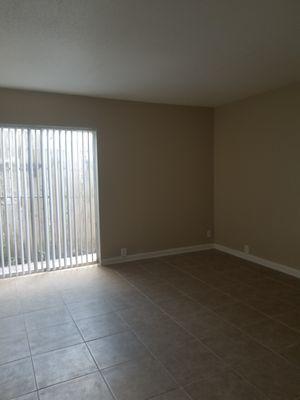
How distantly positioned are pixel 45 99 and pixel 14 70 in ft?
3.06

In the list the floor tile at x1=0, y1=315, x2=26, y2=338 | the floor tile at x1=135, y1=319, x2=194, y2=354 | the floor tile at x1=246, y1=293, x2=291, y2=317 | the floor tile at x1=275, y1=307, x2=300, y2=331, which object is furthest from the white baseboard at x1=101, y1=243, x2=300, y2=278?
the floor tile at x1=135, y1=319, x2=194, y2=354

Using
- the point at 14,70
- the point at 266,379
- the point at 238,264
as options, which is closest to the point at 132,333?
the point at 266,379

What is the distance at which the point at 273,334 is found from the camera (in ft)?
8.71

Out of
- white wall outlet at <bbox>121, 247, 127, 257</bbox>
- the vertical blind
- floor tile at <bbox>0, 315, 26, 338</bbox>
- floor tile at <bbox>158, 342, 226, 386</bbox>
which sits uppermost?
the vertical blind

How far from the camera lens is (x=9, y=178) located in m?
4.11

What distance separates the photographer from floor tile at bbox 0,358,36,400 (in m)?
2.02

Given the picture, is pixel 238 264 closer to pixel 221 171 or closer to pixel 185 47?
pixel 221 171

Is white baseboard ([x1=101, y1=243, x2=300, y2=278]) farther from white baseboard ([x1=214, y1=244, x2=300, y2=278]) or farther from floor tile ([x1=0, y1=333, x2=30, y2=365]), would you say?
floor tile ([x1=0, y1=333, x2=30, y2=365])

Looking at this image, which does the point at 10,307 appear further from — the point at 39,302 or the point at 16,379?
the point at 16,379

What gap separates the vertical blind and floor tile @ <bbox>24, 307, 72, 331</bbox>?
1.30 meters

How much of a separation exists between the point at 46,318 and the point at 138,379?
1310 millimetres

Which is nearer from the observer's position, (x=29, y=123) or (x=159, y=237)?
(x=29, y=123)

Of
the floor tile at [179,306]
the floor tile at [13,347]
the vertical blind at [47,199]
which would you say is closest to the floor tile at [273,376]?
the floor tile at [179,306]

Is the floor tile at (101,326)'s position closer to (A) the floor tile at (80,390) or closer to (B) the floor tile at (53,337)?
(B) the floor tile at (53,337)
